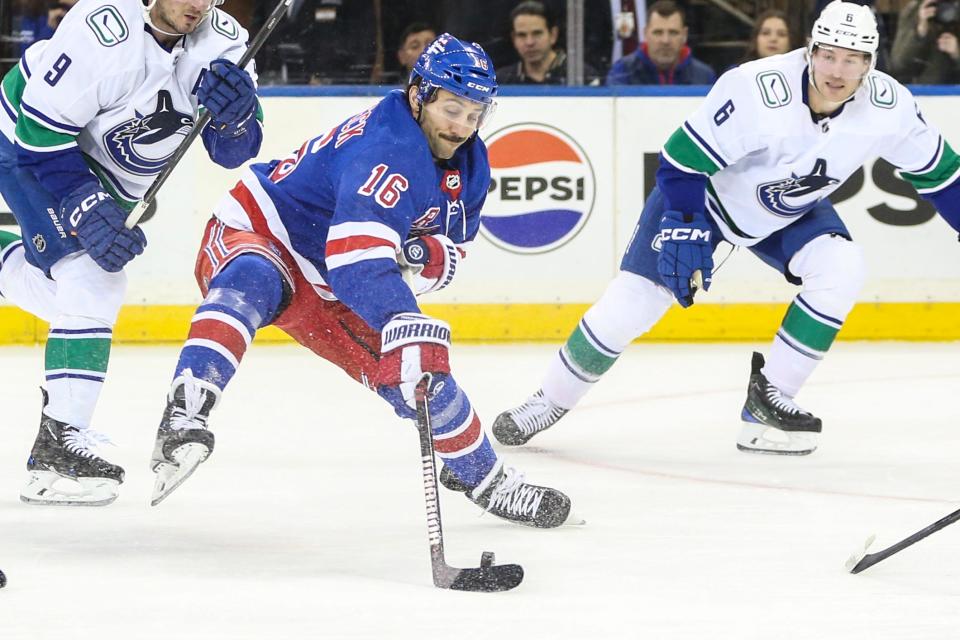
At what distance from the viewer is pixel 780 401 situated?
13.0 feet

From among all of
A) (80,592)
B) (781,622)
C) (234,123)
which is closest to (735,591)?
(781,622)

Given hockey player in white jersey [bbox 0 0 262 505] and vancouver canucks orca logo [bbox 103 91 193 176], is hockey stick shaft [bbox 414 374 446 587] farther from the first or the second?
vancouver canucks orca logo [bbox 103 91 193 176]

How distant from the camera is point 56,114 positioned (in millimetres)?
3180

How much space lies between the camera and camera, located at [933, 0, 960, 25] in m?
6.04

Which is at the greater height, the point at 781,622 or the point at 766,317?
the point at 781,622

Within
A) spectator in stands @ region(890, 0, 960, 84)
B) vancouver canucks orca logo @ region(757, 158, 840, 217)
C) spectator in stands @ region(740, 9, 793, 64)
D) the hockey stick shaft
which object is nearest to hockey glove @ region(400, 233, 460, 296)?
the hockey stick shaft

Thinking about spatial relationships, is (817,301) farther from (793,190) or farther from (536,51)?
(536,51)

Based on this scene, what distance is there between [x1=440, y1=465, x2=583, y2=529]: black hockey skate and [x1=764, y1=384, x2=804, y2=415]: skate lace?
109cm

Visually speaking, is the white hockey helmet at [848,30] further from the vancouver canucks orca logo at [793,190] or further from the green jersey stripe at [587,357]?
the green jersey stripe at [587,357]

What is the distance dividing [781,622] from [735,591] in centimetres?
20

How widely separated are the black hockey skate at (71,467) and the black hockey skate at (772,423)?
157cm

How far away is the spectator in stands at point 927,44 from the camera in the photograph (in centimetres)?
596

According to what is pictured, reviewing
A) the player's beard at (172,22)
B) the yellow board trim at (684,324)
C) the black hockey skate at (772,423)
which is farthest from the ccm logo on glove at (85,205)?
the yellow board trim at (684,324)

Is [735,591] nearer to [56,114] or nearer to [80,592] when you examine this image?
[80,592]
